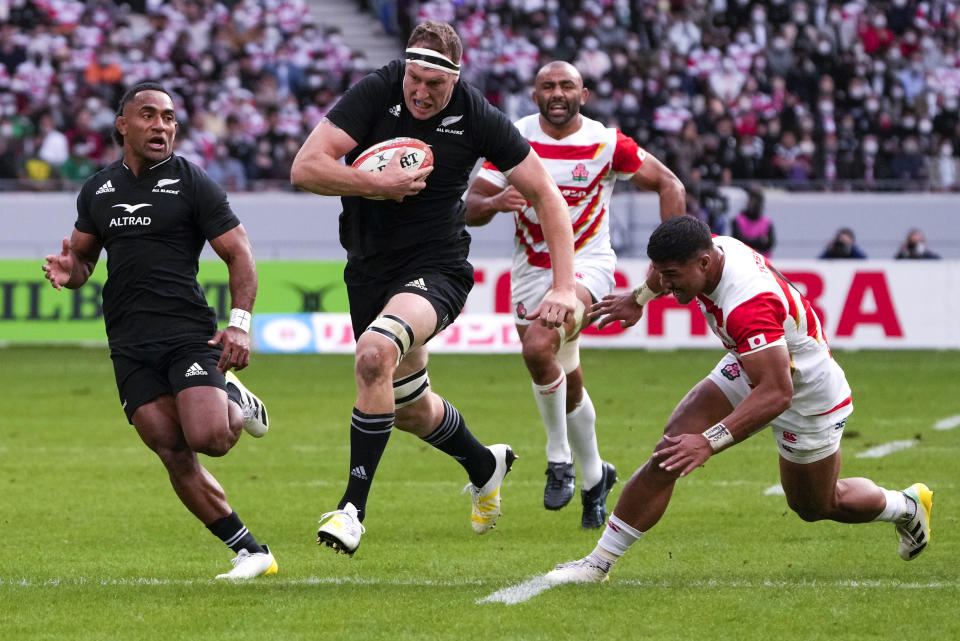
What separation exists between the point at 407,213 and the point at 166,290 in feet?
3.91

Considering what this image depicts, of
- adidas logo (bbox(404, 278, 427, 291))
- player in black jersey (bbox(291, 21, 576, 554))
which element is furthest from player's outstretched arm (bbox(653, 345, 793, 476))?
adidas logo (bbox(404, 278, 427, 291))

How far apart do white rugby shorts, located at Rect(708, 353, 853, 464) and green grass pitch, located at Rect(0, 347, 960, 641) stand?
580 mm

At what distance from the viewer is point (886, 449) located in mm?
11875

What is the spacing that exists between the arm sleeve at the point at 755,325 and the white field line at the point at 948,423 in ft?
24.4

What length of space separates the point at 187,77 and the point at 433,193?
2026 centimetres

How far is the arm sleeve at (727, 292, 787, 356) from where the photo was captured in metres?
6.26

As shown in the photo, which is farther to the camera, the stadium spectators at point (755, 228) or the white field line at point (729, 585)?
the stadium spectators at point (755, 228)

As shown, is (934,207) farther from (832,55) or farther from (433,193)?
(433,193)

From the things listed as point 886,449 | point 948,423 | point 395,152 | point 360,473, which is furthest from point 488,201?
point 948,423

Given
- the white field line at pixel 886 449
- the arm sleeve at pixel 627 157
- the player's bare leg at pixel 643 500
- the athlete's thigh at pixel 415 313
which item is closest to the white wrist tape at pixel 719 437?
the player's bare leg at pixel 643 500

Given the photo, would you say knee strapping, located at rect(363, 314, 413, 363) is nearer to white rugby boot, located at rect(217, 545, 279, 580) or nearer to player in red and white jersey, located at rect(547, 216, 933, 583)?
player in red and white jersey, located at rect(547, 216, 933, 583)

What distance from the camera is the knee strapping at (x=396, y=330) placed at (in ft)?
22.3

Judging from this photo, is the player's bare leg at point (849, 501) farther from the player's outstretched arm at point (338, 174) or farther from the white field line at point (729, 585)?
the player's outstretched arm at point (338, 174)

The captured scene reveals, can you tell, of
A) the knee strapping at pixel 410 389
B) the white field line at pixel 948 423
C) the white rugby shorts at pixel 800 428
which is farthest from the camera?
the white field line at pixel 948 423
